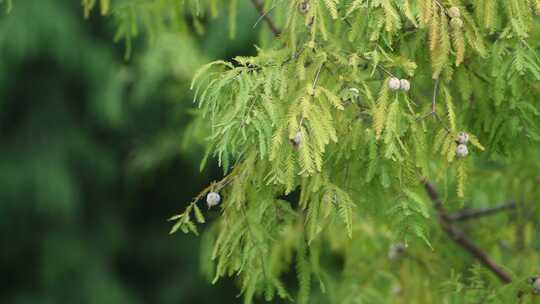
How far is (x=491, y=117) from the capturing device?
222 centimetres

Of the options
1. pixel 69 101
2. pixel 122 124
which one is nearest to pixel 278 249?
pixel 122 124

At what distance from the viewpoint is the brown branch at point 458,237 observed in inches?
115

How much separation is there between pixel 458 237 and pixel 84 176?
5.04m

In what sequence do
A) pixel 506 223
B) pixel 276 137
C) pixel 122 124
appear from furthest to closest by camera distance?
pixel 122 124
pixel 506 223
pixel 276 137

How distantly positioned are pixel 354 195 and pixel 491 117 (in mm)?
416

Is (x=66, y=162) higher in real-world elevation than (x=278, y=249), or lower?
lower

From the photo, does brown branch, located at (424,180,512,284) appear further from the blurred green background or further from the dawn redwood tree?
the blurred green background

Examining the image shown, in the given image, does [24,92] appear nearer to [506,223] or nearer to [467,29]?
[506,223]

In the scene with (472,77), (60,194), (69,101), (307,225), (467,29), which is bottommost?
(60,194)

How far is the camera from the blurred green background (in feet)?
23.5

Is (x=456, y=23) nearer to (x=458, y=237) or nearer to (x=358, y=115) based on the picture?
(x=358, y=115)

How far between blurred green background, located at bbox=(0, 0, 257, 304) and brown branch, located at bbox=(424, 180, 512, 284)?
387cm

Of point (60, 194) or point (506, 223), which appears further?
point (60, 194)

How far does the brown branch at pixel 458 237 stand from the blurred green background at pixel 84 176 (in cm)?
387
